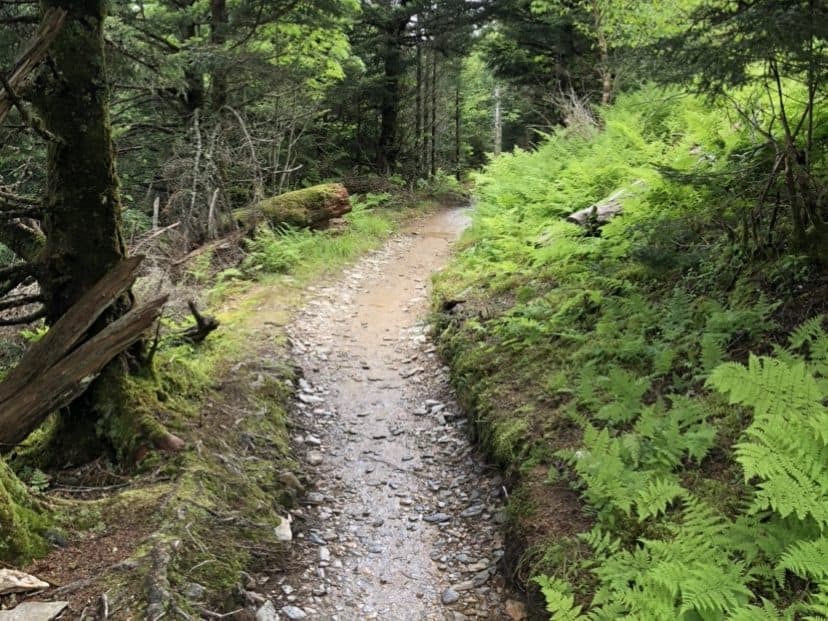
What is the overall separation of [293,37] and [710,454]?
12566mm

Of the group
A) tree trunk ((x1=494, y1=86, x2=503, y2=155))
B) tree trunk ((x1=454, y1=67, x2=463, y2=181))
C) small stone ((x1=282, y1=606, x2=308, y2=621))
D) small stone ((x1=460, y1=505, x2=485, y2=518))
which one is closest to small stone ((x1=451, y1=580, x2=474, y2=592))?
small stone ((x1=460, y1=505, x2=485, y2=518))

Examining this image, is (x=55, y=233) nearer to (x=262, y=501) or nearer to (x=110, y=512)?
(x=110, y=512)

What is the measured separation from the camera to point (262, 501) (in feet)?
15.9

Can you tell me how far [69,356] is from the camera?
178 inches

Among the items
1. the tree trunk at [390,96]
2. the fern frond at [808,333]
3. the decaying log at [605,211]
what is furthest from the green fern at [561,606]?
the tree trunk at [390,96]

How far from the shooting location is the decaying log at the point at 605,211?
27.9 feet

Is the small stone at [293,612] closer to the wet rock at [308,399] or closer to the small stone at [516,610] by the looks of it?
the small stone at [516,610]

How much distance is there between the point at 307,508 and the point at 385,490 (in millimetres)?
735

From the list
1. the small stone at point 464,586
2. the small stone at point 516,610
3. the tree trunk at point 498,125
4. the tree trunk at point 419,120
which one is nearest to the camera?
the small stone at point 516,610

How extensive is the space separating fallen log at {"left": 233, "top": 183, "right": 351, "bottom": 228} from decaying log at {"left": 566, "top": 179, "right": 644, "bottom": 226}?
23.1 feet

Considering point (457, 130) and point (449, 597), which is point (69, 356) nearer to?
point (449, 597)

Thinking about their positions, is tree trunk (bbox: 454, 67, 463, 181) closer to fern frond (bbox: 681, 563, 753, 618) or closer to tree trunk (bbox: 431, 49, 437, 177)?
tree trunk (bbox: 431, 49, 437, 177)

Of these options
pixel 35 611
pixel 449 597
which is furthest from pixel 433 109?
pixel 35 611

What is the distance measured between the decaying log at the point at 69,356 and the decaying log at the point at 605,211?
6085mm
